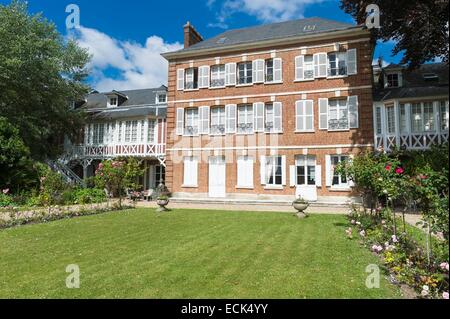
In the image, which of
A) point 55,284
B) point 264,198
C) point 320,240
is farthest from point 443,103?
point 55,284

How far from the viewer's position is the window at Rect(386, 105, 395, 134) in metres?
17.1

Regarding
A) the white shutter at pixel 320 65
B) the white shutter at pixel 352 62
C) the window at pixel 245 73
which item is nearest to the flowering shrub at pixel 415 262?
the white shutter at pixel 352 62

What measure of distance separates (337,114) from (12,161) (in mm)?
16243

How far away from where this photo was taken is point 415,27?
12.1m

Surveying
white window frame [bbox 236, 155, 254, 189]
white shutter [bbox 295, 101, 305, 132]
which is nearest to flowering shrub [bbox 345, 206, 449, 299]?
white shutter [bbox 295, 101, 305, 132]

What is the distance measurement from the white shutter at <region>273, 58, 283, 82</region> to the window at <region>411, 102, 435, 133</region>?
6.95 meters

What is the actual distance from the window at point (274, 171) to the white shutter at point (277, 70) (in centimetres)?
419

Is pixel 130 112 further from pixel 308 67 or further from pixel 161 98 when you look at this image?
pixel 308 67

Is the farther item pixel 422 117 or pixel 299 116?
pixel 299 116

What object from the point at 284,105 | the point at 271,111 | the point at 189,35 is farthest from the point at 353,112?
the point at 189,35

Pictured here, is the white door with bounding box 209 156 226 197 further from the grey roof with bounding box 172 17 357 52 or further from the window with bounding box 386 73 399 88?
the window with bounding box 386 73 399 88

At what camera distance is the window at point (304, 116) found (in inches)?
659

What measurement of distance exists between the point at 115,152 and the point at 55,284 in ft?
60.7

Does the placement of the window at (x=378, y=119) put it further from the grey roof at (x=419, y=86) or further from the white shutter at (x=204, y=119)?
the white shutter at (x=204, y=119)
